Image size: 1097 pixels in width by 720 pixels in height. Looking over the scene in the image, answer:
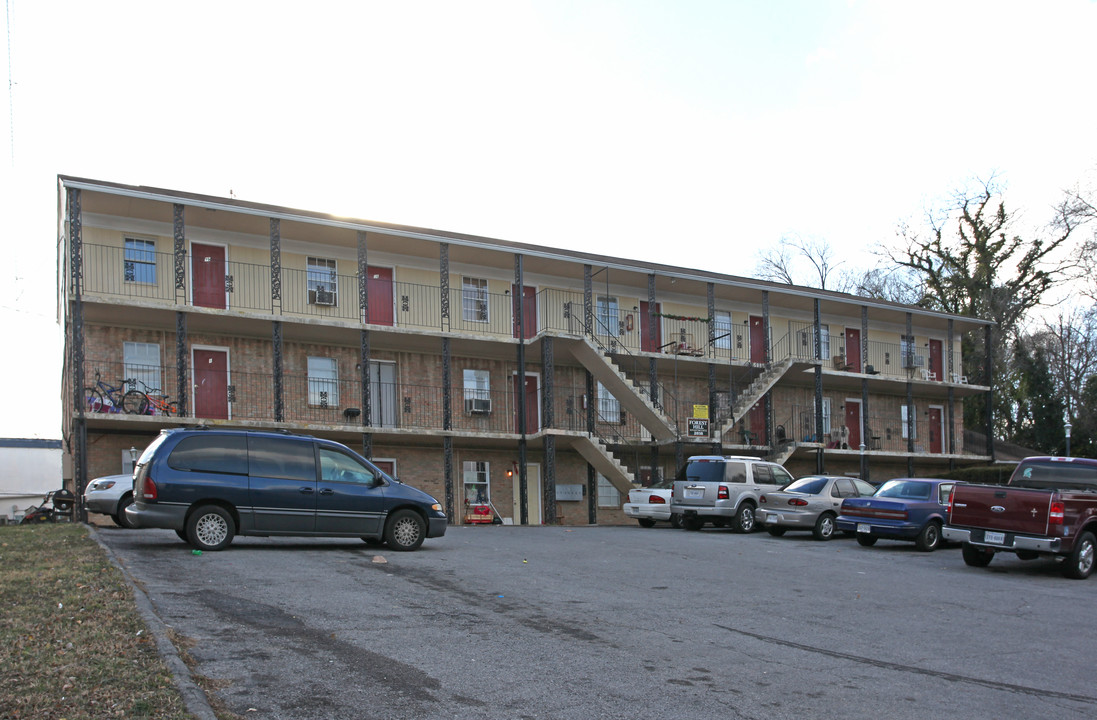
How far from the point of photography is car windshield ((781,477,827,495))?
20.9m

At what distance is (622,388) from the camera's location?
95.3 ft

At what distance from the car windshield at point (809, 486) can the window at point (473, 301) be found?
11.9 m

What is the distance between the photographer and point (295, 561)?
483 inches

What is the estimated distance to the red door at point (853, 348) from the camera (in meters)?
37.6

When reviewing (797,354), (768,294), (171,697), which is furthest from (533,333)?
(171,697)

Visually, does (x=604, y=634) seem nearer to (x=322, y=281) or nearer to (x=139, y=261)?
(x=139, y=261)

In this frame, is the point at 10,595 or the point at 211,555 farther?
the point at 211,555

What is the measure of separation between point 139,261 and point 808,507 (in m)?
18.1

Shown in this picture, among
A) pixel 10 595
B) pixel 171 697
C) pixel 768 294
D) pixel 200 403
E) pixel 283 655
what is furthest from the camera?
pixel 768 294

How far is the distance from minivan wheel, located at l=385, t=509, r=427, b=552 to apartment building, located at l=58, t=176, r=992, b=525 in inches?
398

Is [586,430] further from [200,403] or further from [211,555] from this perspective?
[211,555]

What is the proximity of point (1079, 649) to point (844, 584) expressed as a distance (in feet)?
12.8

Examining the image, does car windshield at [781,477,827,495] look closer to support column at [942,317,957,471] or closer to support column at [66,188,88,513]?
support column at [66,188,88,513]

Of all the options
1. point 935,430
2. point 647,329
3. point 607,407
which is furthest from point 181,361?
point 935,430
